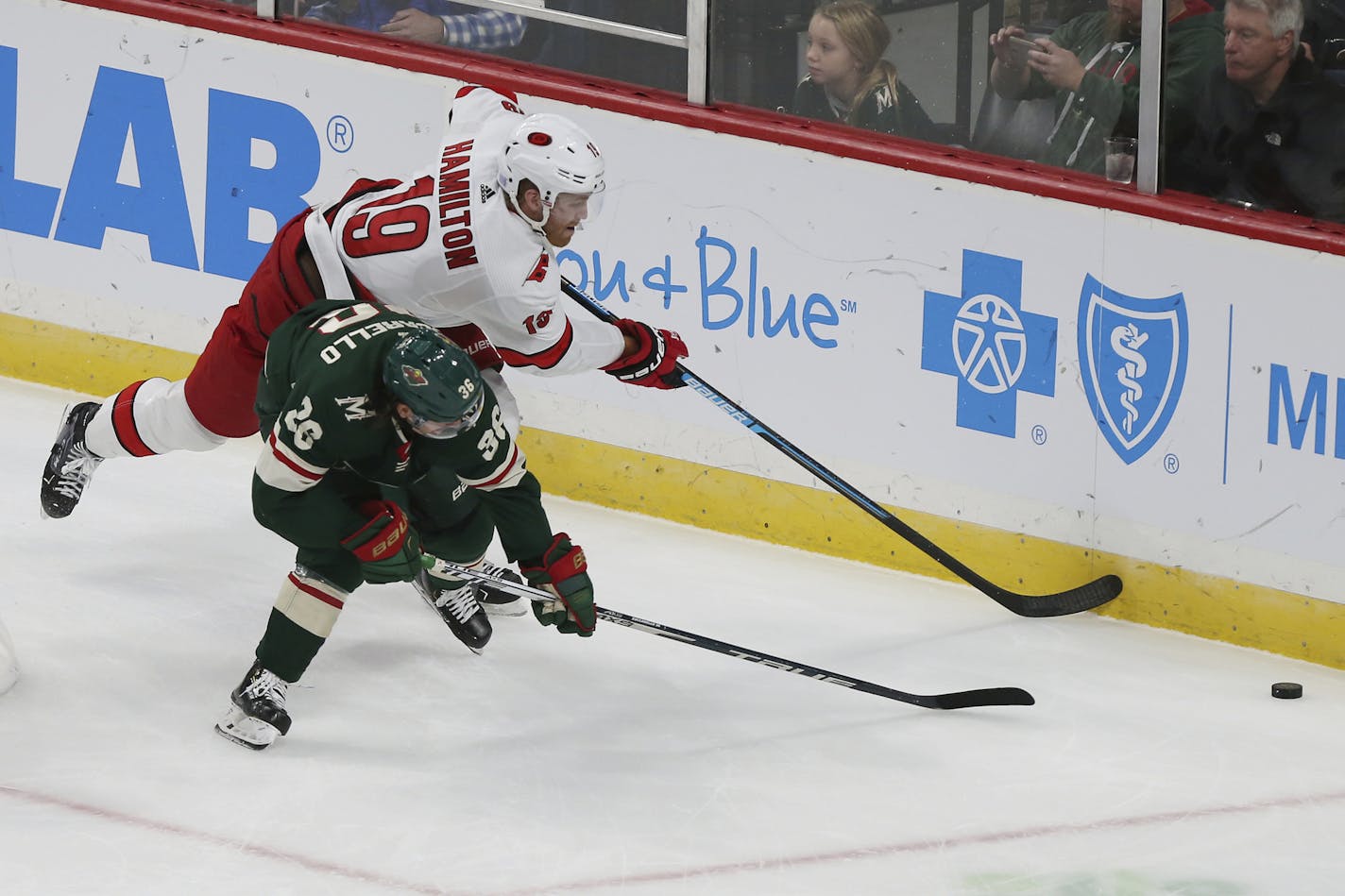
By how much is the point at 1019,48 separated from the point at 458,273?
142 cm

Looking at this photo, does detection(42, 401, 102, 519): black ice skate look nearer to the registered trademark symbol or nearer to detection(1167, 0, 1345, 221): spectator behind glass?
the registered trademark symbol

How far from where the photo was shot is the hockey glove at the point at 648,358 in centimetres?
439

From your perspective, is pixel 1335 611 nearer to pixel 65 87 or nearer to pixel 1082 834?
pixel 1082 834

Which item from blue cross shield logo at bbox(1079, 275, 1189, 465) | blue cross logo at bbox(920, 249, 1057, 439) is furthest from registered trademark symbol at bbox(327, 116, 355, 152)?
blue cross shield logo at bbox(1079, 275, 1189, 465)

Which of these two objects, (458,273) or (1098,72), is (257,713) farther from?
(1098,72)

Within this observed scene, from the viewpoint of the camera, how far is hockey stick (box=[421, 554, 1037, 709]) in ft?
13.6

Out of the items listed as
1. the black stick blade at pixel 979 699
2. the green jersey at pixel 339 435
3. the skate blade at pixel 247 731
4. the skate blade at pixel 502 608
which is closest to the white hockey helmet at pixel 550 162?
the green jersey at pixel 339 435

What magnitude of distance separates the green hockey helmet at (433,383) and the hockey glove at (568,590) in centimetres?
41

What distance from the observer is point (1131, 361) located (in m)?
4.63

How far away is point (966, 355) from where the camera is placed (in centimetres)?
484

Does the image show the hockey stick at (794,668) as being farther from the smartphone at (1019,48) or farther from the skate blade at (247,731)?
the smartphone at (1019,48)

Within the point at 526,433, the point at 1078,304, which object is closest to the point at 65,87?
the point at 526,433

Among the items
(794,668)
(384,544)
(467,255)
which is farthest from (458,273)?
(794,668)

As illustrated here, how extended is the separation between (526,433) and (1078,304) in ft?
4.91
